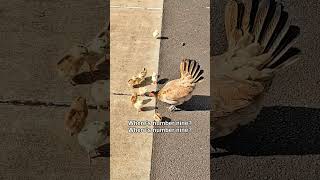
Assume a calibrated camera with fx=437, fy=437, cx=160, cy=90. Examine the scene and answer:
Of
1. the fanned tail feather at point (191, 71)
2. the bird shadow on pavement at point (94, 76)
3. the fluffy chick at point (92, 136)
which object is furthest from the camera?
the bird shadow on pavement at point (94, 76)

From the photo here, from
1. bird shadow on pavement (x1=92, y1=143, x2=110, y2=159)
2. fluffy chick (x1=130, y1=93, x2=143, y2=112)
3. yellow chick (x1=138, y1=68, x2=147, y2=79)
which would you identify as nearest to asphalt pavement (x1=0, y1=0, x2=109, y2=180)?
bird shadow on pavement (x1=92, y1=143, x2=110, y2=159)

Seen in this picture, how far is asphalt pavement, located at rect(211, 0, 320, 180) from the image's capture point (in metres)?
4.27

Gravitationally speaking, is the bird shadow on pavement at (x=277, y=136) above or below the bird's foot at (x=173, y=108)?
below

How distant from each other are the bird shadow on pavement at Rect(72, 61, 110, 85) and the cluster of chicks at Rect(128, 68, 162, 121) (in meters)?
0.27

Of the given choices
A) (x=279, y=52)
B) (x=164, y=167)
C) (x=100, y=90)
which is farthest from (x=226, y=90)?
(x=100, y=90)

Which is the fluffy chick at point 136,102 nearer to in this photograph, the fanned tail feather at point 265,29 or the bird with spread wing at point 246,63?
the bird with spread wing at point 246,63

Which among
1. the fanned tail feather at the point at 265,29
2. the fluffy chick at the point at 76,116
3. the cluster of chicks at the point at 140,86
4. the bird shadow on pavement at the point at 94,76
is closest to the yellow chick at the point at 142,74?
the cluster of chicks at the point at 140,86

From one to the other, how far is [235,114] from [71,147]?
165 cm

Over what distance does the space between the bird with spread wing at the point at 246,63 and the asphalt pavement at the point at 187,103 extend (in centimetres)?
13

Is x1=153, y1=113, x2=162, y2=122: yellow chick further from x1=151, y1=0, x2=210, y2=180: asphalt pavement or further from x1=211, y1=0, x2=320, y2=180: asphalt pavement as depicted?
x1=211, y1=0, x2=320, y2=180: asphalt pavement

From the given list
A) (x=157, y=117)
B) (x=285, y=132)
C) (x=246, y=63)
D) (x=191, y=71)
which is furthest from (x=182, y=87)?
(x=285, y=132)

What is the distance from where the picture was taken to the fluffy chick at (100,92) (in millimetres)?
4375

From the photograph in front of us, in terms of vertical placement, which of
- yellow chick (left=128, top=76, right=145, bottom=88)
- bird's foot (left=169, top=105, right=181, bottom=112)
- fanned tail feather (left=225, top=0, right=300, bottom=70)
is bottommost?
bird's foot (left=169, top=105, right=181, bottom=112)

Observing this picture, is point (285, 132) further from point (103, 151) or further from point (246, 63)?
point (103, 151)
